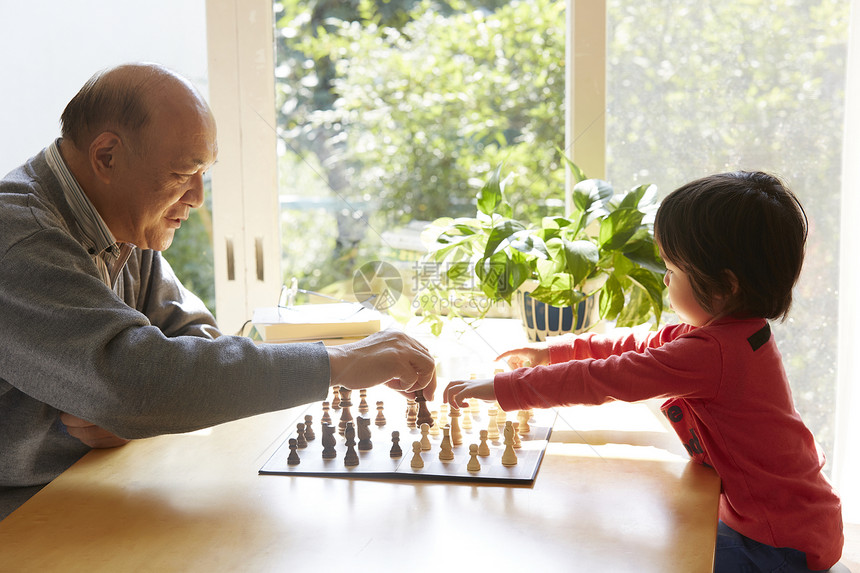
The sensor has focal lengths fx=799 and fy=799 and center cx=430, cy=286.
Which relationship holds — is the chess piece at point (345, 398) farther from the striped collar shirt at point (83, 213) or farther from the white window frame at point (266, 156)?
the white window frame at point (266, 156)

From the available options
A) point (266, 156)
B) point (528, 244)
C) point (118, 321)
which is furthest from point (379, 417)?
point (266, 156)

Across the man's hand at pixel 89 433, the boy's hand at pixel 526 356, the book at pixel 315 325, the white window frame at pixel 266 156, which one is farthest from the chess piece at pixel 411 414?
the white window frame at pixel 266 156

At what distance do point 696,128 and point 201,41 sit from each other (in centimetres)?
143

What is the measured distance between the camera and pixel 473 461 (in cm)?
118

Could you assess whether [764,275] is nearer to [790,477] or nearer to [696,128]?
[790,477]

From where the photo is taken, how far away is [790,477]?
1271 mm

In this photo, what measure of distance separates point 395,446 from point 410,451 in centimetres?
3

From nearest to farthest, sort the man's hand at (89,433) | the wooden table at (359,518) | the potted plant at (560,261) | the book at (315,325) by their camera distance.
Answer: the wooden table at (359,518), the man's hand at (89,433), the book at (315,325), the potted plant at (560,261)

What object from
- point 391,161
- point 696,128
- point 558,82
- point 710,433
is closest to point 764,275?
point 710,433

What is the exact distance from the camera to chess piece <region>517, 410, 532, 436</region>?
1.36 m

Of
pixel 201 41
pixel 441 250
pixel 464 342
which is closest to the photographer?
pixel 464 342

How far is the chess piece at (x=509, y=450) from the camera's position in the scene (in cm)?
120

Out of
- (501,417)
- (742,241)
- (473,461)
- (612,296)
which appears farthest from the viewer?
(612,296)

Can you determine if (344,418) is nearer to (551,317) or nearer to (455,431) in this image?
(455,431)
